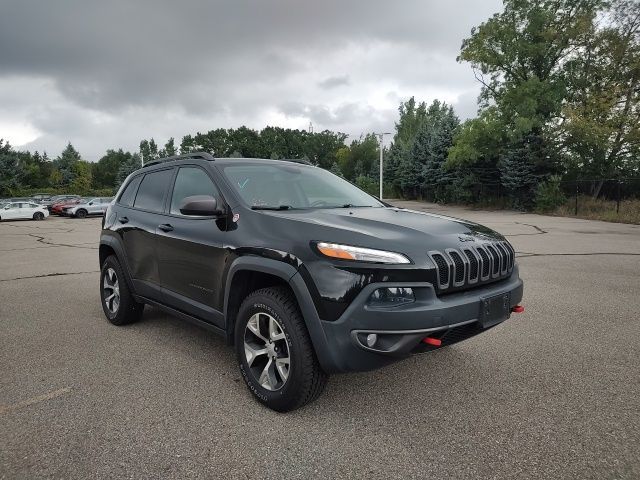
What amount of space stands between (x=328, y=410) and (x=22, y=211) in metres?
33.8

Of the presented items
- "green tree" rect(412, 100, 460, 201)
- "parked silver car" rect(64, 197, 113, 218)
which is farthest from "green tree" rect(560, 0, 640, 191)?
"parked silver car" rect(64, 197, 113, 218)

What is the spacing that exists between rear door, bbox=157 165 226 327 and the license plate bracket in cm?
178

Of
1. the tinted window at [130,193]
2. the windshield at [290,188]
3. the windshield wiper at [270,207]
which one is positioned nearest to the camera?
the windshield wiper at [270,207]

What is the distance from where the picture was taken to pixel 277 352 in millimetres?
2969

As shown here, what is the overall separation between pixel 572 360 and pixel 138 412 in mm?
3380

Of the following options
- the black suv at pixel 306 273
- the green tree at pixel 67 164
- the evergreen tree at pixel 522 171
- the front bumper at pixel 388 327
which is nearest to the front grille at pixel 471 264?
the black suv at pixel 306 273

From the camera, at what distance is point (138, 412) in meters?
2.96

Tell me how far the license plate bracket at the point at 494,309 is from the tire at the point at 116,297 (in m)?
3.44

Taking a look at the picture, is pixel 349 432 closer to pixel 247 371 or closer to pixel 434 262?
pixel 247 371

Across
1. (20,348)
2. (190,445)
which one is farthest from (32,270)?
(190,445)

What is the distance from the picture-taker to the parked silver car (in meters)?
32.2

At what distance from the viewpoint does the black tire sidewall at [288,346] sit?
2.75 metres

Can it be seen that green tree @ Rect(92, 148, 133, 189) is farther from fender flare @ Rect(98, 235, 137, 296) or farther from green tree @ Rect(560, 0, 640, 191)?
fender flare @ Rect(98, 235, 137, 296)

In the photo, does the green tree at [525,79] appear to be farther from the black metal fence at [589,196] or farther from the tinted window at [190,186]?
the tinted window at [190,186]
